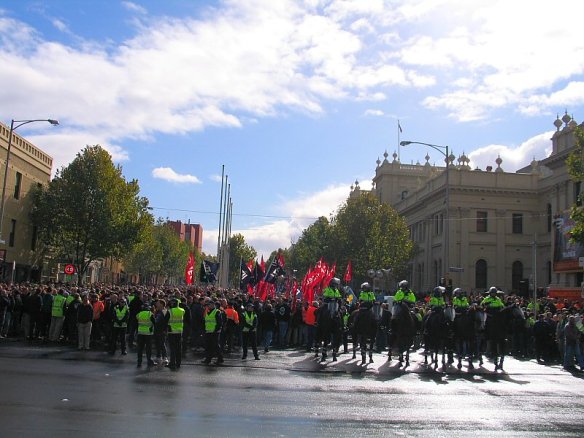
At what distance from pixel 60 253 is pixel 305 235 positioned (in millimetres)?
52264

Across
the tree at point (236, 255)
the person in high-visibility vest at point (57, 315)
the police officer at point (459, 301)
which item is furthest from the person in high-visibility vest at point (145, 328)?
the tree at point (236, 255)

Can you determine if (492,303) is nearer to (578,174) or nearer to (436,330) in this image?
(436,330)

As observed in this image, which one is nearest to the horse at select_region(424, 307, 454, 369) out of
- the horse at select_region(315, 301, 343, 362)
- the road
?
the road

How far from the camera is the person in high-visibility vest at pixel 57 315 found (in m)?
22.2

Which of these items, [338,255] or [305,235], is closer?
[338,255]

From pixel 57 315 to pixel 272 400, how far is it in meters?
12.8

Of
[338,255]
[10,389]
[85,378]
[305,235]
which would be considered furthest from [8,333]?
[305,235]

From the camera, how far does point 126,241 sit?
157ft

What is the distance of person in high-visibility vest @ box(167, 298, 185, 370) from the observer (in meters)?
16.7

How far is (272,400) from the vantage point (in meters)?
12.0

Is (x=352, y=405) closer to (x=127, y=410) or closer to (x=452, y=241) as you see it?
(x=127, y=410)

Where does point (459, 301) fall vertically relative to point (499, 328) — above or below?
above

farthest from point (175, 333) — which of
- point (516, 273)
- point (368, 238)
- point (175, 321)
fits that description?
point (516, 273)

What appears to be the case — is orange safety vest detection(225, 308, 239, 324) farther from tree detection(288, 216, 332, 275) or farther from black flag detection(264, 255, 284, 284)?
tree detection(288, 216, 332, 275)
